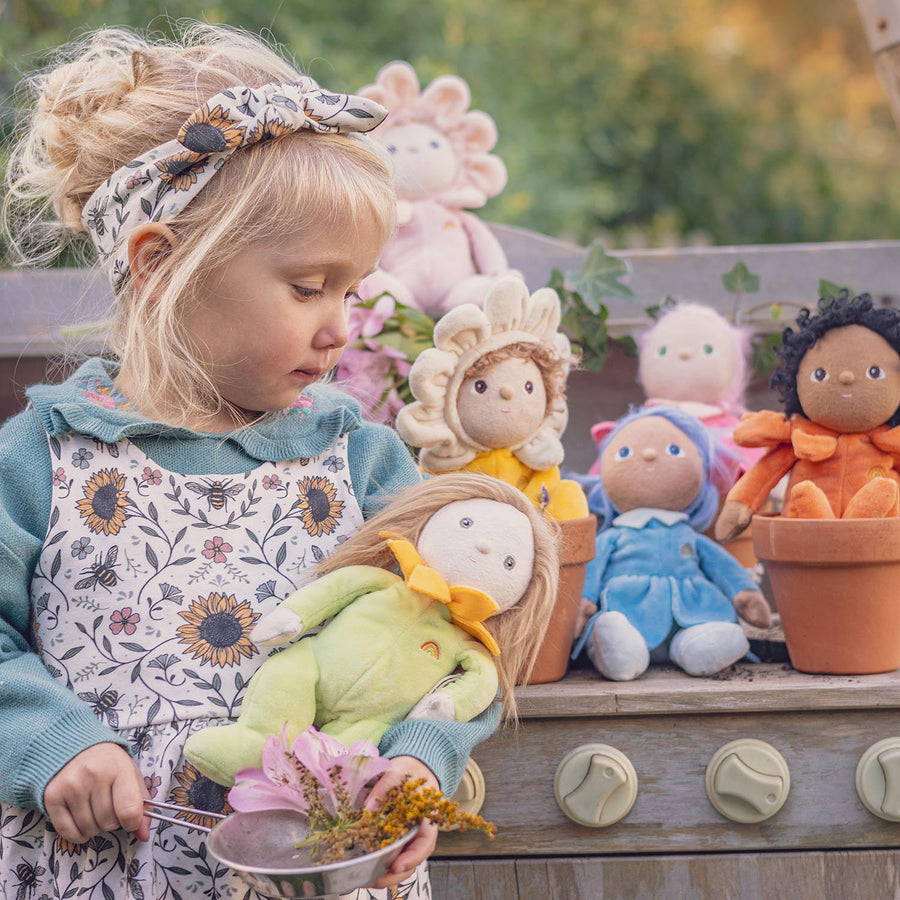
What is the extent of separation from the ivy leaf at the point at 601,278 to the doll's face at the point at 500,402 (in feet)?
1.58

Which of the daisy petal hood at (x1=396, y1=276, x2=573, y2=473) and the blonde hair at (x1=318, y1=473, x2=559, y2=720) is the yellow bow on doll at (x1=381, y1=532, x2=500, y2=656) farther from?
the daisy petal hood at (x1=396, y1=276, x2=573, y2=473)

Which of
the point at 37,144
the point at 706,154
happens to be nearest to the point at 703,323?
the point at 37,144

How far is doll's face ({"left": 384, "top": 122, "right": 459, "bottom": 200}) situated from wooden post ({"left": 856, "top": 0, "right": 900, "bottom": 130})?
0.72 meters

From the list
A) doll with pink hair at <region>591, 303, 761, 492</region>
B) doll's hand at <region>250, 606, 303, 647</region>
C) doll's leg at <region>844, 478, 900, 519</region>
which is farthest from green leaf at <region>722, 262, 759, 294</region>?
doll's hand at <region>250, 606, 303, 647</region>

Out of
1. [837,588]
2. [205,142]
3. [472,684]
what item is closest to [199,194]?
[205,142]

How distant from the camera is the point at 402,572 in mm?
1064

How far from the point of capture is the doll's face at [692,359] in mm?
1714

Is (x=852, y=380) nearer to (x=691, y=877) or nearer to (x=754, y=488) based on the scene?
(x=754, y=488)

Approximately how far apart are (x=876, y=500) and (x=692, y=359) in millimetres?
525

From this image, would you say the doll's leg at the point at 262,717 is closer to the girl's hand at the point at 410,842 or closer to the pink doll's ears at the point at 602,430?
the girl's hand at the point at 410,842

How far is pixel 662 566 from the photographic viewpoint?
1.43 m

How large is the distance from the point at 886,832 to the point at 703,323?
82 centimetres

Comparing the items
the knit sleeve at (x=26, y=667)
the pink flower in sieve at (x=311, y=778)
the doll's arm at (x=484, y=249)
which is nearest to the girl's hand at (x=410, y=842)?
the pink flower in sieve at (x=311, y=778)

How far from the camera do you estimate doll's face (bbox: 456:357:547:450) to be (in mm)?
1329
